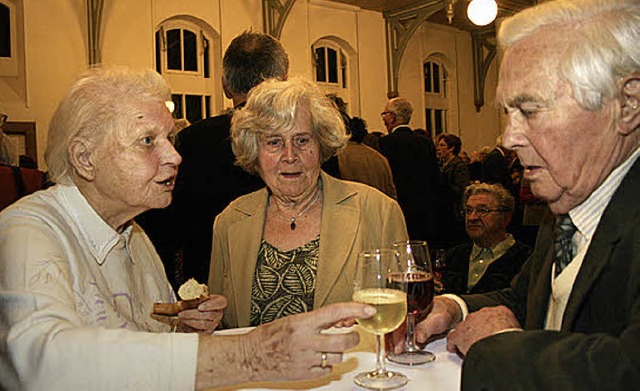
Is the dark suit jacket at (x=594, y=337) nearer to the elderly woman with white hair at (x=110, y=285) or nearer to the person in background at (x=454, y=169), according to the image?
the elderly woman with white hair at (x=110, y=285)

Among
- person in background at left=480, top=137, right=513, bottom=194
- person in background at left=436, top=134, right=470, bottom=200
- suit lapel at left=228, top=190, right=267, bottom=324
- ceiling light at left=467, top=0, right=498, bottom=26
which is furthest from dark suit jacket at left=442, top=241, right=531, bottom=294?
ceiling light at left=467, top=0, right=498, bottom=26

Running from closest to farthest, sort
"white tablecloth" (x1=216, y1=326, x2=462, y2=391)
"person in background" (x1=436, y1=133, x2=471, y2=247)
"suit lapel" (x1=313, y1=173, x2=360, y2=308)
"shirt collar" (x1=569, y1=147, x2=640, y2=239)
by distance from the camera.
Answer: "shirt collar" (x1=569, y1=147, x2=640, y2=239) < "white tablecloth" (x1=216, y1=326, x2=462, y2=391) < "suit lapel" (x1=313, y1=173, x2=360, y2=308) < "person in background" (x1=436, y1=133, x2=471, y2=247)

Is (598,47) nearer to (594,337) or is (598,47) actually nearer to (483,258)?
(594,337)

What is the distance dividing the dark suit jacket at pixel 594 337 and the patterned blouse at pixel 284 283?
1.24 m

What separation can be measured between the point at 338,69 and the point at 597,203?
12.1 metres

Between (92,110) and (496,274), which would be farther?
(496,274)

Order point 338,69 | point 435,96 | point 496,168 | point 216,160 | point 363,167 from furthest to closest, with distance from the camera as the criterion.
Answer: point 435,96 < point 338,69 < point 496,168 < point 363,167 < point 216,160

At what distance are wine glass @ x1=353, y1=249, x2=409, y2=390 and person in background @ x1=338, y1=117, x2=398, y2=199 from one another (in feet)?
10.1

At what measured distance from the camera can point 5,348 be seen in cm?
136

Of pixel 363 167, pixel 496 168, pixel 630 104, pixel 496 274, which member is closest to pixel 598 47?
pixel 630 104

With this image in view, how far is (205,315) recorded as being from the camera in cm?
191

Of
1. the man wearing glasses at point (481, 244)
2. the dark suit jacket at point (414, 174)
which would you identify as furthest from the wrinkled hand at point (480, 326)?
the dark suit jacket at point (414, 174)

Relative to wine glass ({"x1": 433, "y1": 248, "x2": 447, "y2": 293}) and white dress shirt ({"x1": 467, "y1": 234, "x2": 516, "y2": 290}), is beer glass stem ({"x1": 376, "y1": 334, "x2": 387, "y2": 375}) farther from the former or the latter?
white dress shirt ({"x1": 467, "y1": 234, "x2": 516, "y2": 290})

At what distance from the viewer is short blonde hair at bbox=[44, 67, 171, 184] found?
5.60 ft
